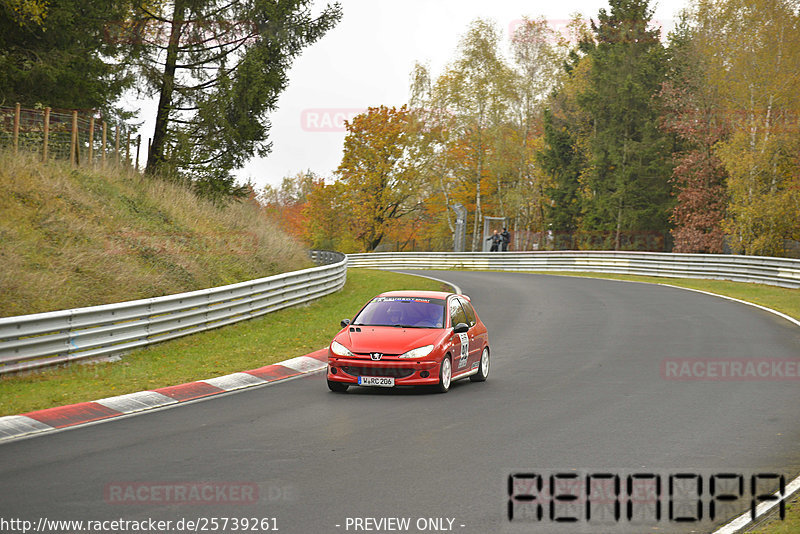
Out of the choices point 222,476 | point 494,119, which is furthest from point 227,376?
point 494,119

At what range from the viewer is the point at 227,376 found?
13.5 m

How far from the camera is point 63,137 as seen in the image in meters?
25.8

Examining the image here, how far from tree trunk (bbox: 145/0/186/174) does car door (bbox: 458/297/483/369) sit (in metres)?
18.7

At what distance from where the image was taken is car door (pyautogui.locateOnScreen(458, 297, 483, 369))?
43.9 ft

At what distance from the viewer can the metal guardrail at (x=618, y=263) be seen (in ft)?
110

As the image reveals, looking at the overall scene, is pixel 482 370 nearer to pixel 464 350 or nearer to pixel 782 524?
pixel 464 350
